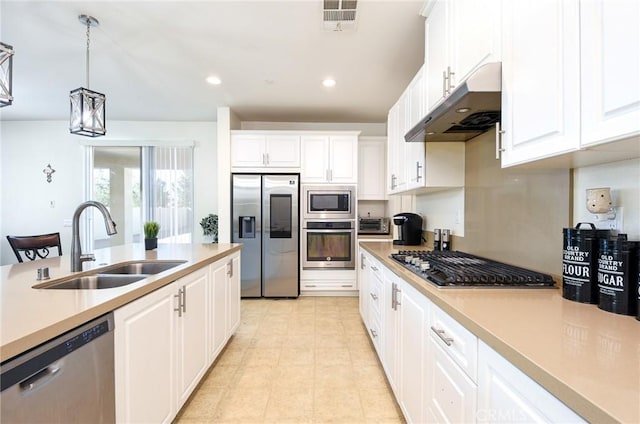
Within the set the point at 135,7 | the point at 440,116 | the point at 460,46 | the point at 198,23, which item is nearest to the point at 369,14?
the point at 460,46

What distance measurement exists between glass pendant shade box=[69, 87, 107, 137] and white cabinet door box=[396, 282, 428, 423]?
2404 mm

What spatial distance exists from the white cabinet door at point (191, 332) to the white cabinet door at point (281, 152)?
2.40 metres

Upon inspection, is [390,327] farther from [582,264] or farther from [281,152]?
[281,152]

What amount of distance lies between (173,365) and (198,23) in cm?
231

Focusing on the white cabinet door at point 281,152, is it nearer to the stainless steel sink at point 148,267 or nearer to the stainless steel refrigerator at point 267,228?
the stainless steel refrigerator at point 267,228

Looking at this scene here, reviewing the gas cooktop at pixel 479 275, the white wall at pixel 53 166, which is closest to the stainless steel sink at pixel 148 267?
the gas cooktop at pixel 479 275

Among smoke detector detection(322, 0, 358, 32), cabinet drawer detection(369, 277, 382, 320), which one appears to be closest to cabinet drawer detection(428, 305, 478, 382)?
cabinet drawer detection(369, 277, 382, 320)

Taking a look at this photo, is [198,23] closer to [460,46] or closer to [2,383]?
[460,46]

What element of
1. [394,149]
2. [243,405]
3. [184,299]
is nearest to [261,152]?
[394,149]

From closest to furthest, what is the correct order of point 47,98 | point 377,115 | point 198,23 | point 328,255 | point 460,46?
point 460,46, point 198,23, point 47,98, point 328,255, point 377,115

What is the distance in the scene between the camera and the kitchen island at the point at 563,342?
528 millimetres

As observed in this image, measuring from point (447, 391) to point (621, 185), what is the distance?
0.94 meters

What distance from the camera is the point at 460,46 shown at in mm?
1536

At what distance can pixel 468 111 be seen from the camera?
4.98ft
